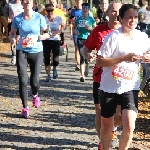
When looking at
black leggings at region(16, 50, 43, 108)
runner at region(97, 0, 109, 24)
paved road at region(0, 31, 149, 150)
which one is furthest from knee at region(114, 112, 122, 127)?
black leggings at region(16, 50, 43, 108)

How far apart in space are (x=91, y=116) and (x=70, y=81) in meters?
3.59

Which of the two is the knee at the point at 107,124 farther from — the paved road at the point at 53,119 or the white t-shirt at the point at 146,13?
the white t-shirt at the point at 146,13

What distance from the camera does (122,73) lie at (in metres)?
4.72

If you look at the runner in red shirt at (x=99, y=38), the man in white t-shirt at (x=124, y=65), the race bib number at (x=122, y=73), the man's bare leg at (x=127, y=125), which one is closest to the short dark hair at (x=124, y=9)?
the man in white t-shirt at (x=124, y=65)

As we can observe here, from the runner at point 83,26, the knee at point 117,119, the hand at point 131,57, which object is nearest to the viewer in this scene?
the hand at point 131,57

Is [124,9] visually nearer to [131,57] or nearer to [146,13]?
[131,57]

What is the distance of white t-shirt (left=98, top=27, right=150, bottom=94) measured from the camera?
4707 millimetres

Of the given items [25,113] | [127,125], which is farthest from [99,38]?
[25,113]

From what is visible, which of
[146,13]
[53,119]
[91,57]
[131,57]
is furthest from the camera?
[146,13]

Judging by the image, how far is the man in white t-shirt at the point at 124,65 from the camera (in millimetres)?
4695

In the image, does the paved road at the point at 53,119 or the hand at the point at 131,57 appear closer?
the hand at the point at 131,57

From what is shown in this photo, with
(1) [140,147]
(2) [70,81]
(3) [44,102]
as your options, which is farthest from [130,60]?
(2) [70,81]

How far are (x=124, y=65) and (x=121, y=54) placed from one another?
116mm

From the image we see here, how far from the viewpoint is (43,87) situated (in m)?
10.5
